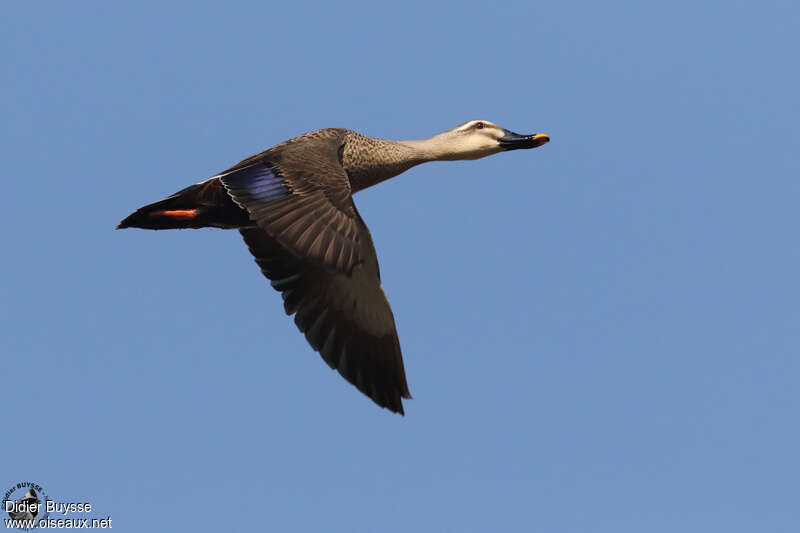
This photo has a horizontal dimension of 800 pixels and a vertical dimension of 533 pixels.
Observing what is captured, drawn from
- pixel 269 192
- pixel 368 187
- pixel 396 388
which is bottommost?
pixel 396 388

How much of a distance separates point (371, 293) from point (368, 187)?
3.44ft

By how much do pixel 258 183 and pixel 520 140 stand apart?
3.36m

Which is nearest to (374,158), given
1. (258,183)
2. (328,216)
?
(258,183)

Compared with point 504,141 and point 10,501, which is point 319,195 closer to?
point 504,141

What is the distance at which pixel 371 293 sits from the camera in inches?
450

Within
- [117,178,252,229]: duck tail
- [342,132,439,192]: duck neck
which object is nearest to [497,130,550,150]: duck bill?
[342,132,439,192]: duck neck

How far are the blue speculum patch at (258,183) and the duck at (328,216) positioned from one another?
1 cm

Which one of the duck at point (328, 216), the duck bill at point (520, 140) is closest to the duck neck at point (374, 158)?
the duck at point (328, 216)

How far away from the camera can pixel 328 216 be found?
8781 mm

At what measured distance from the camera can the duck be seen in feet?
29.3

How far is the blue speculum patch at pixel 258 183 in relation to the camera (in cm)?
912

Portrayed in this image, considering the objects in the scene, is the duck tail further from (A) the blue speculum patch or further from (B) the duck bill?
(B) the duck bill

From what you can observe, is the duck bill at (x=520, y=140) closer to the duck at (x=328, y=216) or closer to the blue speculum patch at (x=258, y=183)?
the duck at (x=328, y=216)

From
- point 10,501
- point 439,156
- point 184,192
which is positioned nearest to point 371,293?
point 439,156
